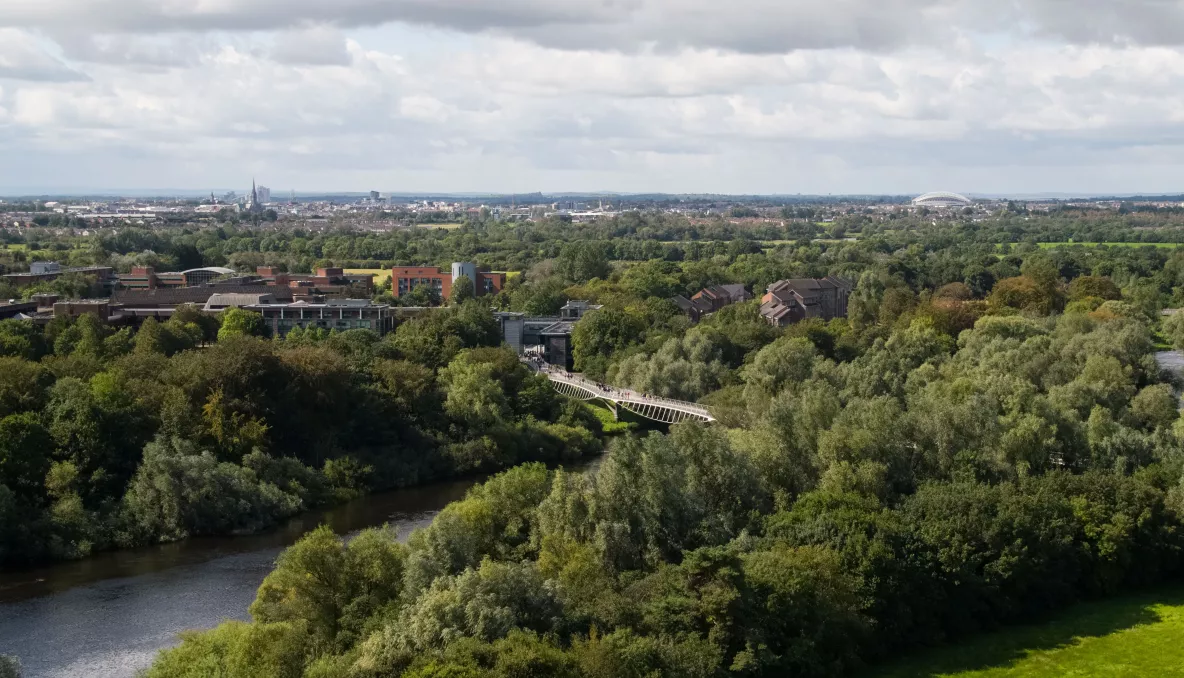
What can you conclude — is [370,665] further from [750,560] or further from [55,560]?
[55,560]

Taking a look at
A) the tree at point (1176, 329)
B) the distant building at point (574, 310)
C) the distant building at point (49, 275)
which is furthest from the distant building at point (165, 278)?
the tree at point (1176, 329)

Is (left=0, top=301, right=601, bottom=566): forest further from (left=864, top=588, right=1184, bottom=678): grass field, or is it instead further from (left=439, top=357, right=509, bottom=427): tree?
(left=864, top=588, right=1184, bottom=678): grass field

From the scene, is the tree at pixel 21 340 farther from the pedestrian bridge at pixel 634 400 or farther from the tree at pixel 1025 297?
the tree at pixel 1025 297

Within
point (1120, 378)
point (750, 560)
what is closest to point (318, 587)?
point (750, 560)

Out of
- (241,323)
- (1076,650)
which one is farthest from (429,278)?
(1076,650)

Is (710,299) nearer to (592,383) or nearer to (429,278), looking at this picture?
(429,278)

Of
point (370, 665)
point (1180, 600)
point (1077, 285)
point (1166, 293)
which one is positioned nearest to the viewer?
point (370, 665)
